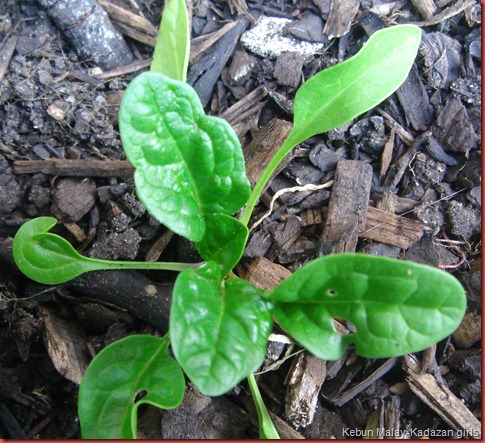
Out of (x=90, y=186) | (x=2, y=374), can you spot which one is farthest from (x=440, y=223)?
(x=2, y=374)

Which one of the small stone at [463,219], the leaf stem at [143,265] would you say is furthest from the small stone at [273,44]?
the leaf stem at [143,265]

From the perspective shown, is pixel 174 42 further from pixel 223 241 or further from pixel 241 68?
pixel 223 241

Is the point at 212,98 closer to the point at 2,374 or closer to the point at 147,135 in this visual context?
the point at 147,135

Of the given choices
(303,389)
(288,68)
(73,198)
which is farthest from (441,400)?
(73,198)

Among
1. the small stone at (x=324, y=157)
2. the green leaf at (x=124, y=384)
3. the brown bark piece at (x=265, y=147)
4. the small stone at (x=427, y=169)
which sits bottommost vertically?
the green leaf at (x=124, y=384)

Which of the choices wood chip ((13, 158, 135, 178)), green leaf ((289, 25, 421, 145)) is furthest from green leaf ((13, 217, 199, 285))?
green leaf ((289, 25, 421, 145))

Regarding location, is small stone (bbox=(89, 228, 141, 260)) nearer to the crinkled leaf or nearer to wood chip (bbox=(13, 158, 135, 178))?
the crinkled leaf

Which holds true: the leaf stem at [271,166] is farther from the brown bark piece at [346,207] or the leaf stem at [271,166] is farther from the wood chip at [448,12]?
the wood chip at [448,12]
